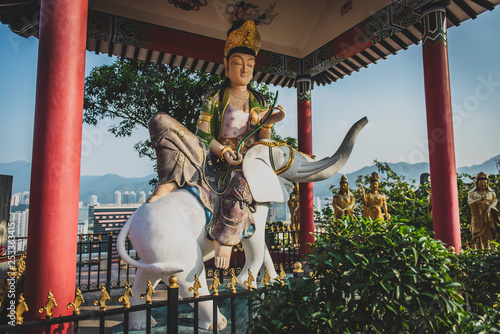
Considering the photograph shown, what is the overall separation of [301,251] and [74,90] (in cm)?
549

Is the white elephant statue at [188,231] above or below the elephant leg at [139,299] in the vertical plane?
above

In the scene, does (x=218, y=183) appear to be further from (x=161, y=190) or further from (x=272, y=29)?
(x=272, y=29)

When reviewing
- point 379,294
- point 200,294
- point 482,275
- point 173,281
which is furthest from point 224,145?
point 482,275

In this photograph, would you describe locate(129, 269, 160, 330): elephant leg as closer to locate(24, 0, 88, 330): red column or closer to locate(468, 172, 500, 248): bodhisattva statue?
locate(24, 0, 88, 330): red column

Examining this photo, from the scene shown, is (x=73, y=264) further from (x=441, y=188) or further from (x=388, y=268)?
(x=441, y=188)

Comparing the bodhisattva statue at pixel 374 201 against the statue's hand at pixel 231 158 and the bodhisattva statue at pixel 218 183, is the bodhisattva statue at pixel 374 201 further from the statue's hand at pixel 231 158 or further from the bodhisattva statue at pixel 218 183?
the statue's hand at pixel 231 158

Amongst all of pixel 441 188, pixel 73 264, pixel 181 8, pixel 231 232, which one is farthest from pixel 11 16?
pixel 441 188

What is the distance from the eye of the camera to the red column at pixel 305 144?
7332 millimetres

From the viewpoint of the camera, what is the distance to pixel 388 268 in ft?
7.02

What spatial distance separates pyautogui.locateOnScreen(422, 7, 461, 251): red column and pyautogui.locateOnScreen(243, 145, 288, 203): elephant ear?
8.38ft

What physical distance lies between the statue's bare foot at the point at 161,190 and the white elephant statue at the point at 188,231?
0.19 ft

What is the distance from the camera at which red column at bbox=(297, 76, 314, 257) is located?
24.1 ft

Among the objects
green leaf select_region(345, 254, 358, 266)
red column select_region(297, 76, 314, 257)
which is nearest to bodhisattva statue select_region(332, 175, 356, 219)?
red column select_region(297, 76, 314, 257)

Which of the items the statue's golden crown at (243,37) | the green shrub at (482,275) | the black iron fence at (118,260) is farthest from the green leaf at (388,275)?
the black iron fence at (118,260)
